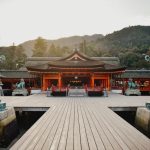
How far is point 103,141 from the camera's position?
773cm

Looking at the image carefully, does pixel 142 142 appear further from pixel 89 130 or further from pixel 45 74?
pixel 45 74

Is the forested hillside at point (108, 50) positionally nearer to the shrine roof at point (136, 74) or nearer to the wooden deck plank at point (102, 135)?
the shrine roof at point (136, 74)

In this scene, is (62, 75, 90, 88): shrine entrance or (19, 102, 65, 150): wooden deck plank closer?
(19, 102, 65, 150): wooden deck plank

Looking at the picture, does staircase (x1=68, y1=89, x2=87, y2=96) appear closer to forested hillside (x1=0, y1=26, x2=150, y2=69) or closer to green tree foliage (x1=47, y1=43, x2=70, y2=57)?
forested hillside (x1=0, y1=26, x2=150, y2=69)

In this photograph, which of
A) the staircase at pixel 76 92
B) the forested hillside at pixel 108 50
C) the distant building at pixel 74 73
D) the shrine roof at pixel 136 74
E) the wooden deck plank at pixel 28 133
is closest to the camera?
the wooden deck plank at pixel 28 133

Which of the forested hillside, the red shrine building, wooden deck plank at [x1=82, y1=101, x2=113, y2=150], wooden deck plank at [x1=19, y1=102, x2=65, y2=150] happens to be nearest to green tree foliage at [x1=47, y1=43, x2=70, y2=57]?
the forested hillside

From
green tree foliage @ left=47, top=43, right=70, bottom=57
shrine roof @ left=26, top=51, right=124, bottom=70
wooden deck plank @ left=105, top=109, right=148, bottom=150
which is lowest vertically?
wooden deck plank @ left=105, top=109, right=148, bottom=150

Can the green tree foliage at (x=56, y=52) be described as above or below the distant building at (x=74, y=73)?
above

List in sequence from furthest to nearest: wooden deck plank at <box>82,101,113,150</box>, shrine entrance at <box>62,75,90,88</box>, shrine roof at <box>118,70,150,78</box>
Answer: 1. shrine roof at <box>118,70,150,78</box>
2. shrine entrance at <box>62,75,90,88</box>
3. wooden deck plank at <box>82,101,113,150</box>

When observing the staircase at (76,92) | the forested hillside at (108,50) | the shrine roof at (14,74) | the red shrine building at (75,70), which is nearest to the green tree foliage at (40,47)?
the forested hillside at (108,50)

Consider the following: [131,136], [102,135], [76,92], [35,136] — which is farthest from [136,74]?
[35,136]

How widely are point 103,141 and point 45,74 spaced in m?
26.5

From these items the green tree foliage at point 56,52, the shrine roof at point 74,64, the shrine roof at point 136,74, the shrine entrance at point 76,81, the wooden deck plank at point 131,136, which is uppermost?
the green tree foliage at point 56,52

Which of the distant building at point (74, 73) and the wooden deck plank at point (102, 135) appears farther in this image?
the distant building at point (74, 73)
